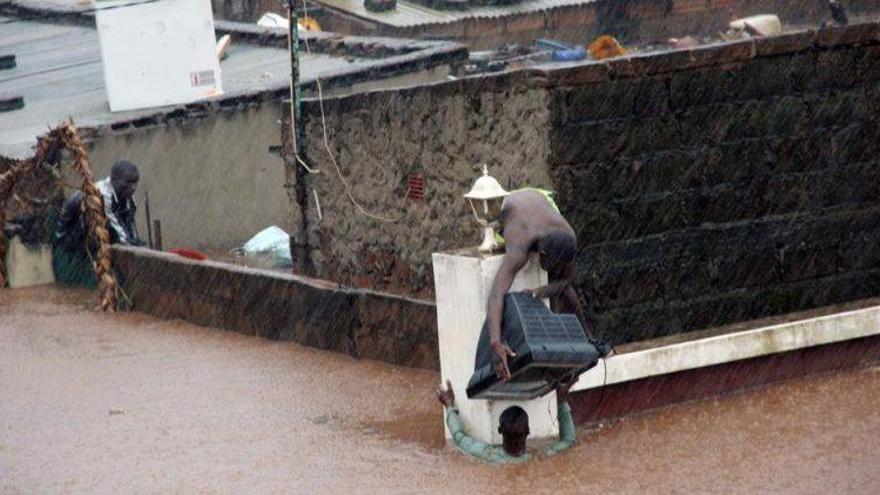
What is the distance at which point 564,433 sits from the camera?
9.66 m

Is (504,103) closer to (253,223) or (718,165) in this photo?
(718,165)

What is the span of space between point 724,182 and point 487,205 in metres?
2.15

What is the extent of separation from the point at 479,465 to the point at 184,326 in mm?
5314

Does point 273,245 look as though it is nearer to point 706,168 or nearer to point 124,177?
point 124,177

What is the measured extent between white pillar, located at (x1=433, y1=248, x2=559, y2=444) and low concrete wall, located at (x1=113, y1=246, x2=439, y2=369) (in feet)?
5.59

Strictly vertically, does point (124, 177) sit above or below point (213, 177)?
above

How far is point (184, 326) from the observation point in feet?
46.8

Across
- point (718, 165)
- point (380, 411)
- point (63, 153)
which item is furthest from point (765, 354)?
point (63, 153)

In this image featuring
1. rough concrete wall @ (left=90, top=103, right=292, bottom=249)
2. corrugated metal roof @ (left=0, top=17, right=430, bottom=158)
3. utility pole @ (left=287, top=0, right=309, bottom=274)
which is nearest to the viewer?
utility pole @ (left=287, top=0, right=309, bottom=274)

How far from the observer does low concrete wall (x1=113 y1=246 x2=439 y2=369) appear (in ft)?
39.0

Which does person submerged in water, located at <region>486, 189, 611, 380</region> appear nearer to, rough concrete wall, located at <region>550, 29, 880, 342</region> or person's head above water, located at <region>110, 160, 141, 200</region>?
rough concrete wall, located at <region>550, 29, 880, 342</region>

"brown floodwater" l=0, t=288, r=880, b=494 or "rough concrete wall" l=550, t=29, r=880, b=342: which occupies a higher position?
"rough concrete wall" l=550, t=29, r=880, b=342

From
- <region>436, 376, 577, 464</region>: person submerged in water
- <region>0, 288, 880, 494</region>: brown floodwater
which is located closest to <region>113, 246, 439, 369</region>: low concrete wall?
<region>0, 288, 880, 494</region>: brown floodwater

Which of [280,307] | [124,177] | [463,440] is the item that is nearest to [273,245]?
[124,177]
